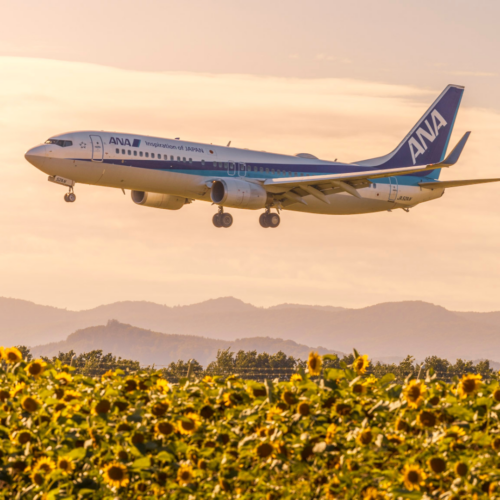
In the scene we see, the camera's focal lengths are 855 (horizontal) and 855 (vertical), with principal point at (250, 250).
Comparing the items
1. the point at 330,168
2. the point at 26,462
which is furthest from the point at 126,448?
the point at 330,168

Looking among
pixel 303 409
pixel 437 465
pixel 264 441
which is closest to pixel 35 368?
pixel 264 441

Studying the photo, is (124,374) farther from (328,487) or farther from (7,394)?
(328,487)

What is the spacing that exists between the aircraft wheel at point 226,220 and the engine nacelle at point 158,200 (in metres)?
4.13

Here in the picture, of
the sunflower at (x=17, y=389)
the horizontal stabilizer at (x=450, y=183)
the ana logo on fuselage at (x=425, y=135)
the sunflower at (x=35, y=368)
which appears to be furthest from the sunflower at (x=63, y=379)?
the ana logo on fuselage at (x=425, y=135)

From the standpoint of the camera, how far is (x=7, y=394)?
8.76m

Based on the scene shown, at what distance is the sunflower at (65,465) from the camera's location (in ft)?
26.1

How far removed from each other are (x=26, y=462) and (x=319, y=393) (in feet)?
9.62

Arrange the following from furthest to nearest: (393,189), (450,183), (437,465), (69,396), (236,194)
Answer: (393,189) < (450,183) < (236,194) < (69,396) < (437,465)

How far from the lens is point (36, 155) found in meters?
43.4

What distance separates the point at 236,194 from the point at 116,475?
39669 mm

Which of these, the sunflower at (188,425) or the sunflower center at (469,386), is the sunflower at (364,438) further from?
the sunflower at (188,425)

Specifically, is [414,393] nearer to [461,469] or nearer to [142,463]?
[461,469]

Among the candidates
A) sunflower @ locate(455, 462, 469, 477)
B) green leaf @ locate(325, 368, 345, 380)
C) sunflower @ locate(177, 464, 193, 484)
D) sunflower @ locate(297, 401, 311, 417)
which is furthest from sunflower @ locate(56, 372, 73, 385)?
sunflower @ locate(455, 462, 469, 477)

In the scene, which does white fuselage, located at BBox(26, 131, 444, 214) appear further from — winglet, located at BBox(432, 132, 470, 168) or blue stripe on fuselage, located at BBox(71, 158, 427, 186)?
winglet, located at BBox(432, 132, 470, 168)
